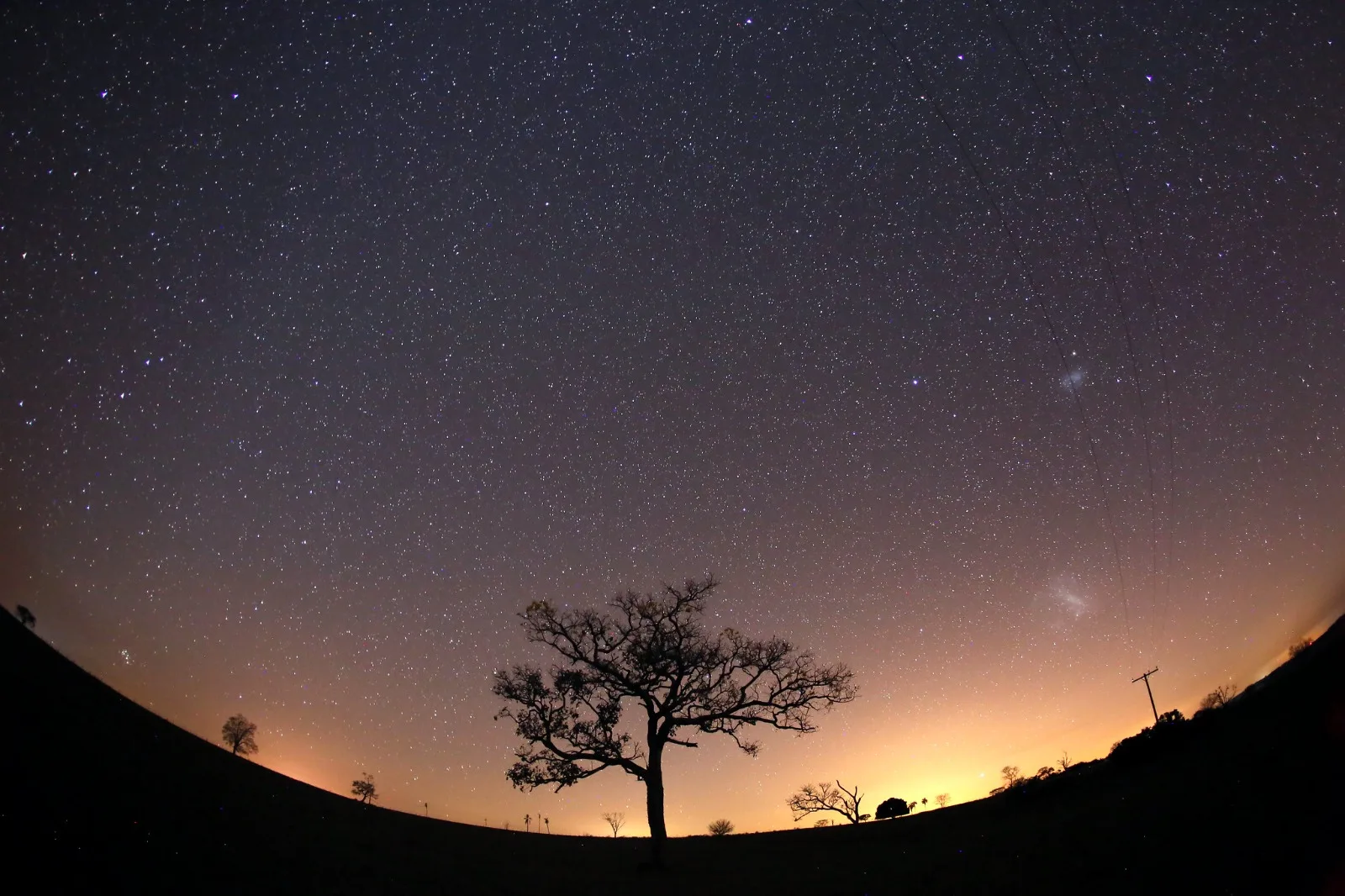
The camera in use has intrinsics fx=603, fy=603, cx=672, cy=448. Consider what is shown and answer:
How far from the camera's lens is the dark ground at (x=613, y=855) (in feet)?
31.0

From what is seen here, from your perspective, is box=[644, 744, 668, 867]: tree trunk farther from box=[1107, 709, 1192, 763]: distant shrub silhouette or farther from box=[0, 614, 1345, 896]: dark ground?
box=[1107, 709, 1192, 763]: distant shrub silhouette

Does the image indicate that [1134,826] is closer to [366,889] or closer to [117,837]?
[366,889]

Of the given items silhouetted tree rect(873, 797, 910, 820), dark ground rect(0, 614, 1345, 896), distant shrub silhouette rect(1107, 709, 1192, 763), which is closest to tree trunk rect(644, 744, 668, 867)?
dark ground rect(0, 614, 1345, 896)

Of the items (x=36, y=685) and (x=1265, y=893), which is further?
→ (x=36, y=685)

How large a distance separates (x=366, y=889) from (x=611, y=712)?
1165 cm

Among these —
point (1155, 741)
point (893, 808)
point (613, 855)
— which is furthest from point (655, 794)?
A: point (893, 808)

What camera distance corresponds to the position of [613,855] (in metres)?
22.0

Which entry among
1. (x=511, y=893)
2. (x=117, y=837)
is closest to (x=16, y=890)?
(x=117, y=837)

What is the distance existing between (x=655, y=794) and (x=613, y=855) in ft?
9.25

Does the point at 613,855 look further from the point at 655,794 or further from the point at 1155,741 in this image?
the point at 1155,741

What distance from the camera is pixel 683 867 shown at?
758 inches

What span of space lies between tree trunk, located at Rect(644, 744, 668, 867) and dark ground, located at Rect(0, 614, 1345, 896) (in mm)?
1304

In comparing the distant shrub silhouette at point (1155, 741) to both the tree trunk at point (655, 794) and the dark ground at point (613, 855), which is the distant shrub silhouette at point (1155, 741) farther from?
the tree trunk at point (655, 794)

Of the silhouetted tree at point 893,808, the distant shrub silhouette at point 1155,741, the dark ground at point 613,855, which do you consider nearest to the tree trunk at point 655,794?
the dark ground at point 613,855
